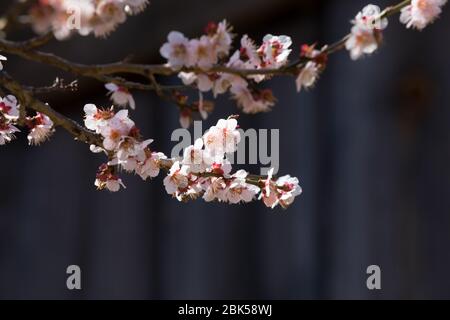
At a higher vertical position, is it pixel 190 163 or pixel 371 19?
pixel 371 19

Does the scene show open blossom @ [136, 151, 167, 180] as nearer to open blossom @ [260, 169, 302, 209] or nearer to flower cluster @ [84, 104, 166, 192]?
flower cluster @ [84, 104, 166, 192]

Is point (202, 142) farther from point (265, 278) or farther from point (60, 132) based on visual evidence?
point (60, 132)

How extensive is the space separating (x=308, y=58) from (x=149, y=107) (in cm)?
338

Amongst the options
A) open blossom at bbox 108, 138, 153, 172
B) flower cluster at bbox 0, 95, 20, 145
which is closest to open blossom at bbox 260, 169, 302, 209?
open blossom at bbox 108, 138, 153, 172

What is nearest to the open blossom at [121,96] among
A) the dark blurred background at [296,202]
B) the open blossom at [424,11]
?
the open blossom at [424,11]

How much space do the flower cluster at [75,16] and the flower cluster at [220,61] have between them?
94 millimetres

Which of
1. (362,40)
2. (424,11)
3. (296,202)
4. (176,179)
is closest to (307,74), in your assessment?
(362,40)

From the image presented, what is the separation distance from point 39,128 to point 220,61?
1.70 feet

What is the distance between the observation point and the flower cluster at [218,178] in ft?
5.62

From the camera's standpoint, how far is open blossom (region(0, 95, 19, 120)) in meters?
1.81

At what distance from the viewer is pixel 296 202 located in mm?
3775

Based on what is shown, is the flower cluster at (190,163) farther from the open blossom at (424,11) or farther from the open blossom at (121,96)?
the open blossom at (424,11)

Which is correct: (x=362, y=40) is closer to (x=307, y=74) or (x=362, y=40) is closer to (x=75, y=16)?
(x=307, y=74)
